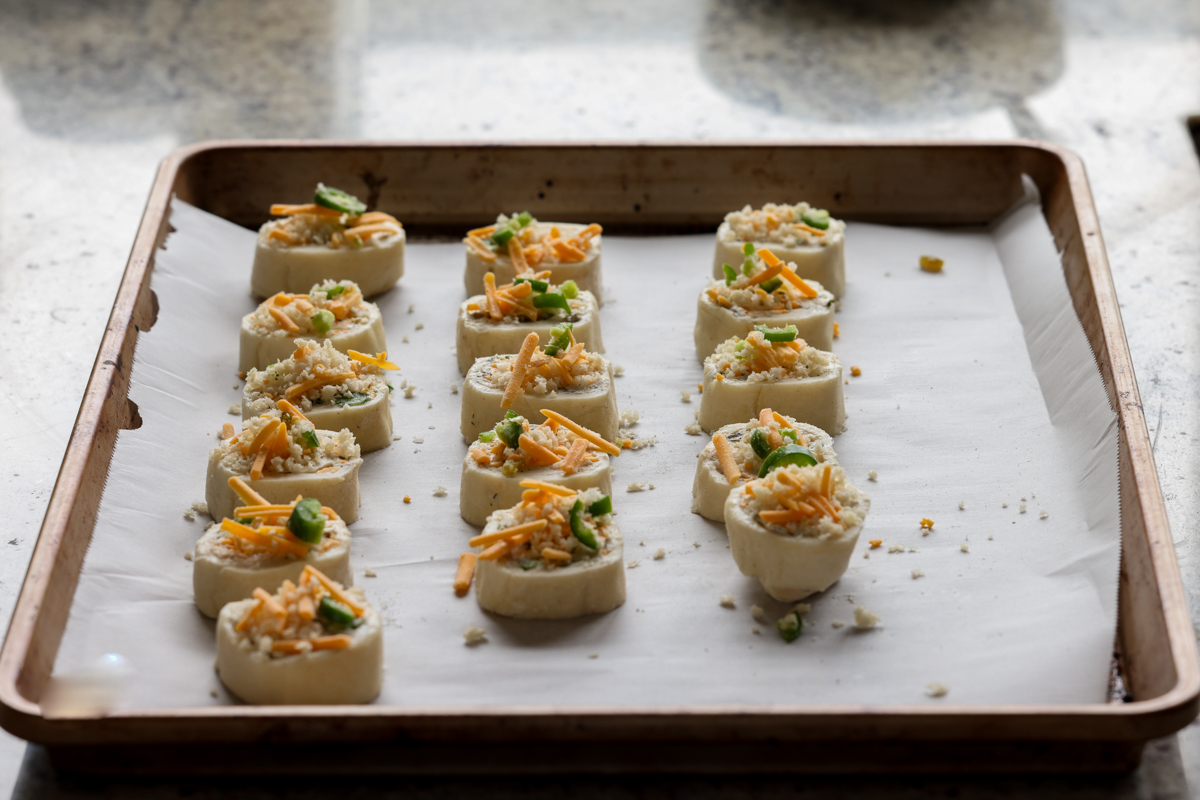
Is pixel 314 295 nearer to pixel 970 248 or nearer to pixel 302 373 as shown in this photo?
pixel 302 373

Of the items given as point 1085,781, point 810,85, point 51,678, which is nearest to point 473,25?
point 810,85

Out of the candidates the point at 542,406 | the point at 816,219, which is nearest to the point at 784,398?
the point at 542,406

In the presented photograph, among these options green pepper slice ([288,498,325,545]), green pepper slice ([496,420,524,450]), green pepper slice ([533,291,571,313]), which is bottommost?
green pepper slice ([533,291,571,313])

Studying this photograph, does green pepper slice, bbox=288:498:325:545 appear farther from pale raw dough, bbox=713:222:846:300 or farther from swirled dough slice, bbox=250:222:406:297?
pale raw dough, bbox=713:222:846:300

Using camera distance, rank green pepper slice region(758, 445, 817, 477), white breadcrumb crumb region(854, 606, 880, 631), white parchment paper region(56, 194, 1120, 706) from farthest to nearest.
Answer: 1. green pepper slice region(758, 445, 817, 477)
2. white breadcrumb crumb region(854, 606, 880, 631)
3. white parchment paper region(56, 194, 1120, 706)

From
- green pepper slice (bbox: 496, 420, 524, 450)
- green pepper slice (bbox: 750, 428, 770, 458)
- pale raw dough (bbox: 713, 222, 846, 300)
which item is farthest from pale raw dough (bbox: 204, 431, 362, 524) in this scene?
pale raw dough (bbox: 713, 222, 846, 300)

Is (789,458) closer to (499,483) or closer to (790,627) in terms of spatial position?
(790,627)
